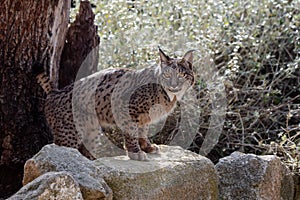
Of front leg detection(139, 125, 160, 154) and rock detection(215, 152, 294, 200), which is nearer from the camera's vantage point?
rock detection(215, 152, 294, 200)

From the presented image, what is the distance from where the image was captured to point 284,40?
6785mm

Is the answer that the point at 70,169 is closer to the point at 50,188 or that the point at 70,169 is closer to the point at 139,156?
the point at 50,188

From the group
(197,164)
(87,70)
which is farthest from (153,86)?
(87,70)

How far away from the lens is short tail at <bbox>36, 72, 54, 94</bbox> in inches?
192

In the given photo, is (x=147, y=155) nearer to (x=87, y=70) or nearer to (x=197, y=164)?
(x=197, y=164)

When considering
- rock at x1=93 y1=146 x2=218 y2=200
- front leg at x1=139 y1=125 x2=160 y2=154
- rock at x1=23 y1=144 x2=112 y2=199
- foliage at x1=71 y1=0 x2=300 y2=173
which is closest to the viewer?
rock at x1=23 y1=144 x2=112 y2=199

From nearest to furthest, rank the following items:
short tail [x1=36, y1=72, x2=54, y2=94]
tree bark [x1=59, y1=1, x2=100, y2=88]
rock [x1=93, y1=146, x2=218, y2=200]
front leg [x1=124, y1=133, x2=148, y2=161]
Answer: rock [x1=93, y1=146, x2=218, y2=200]
front leg [x1=124, y1=133, x2=148, y2=161]
short tail [x1=36, y1=72, x2=54, y2=94]
tree bark [x1=59, y1=1, x2=100, y2=88]

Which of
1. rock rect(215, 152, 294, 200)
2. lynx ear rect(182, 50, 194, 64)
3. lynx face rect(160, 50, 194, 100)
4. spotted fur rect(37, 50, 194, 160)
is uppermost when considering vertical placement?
lynx ear rect(182, 50, 194, 64)

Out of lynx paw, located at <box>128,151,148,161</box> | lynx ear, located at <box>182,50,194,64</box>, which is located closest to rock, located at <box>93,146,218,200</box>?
lynx paw, located at <box>128,151,148,161</box>

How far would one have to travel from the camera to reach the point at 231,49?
6.68 metres

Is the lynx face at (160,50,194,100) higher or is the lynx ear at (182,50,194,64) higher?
the lynx ear at (182,50,194,64)

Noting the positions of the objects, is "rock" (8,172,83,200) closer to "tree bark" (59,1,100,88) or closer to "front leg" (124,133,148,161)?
"front leg" (124,133,148,161)

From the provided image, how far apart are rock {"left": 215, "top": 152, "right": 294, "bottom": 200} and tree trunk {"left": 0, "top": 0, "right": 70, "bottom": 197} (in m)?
1.66

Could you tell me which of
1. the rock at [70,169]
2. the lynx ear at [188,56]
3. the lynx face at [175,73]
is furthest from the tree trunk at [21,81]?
the rock at [70,169]
